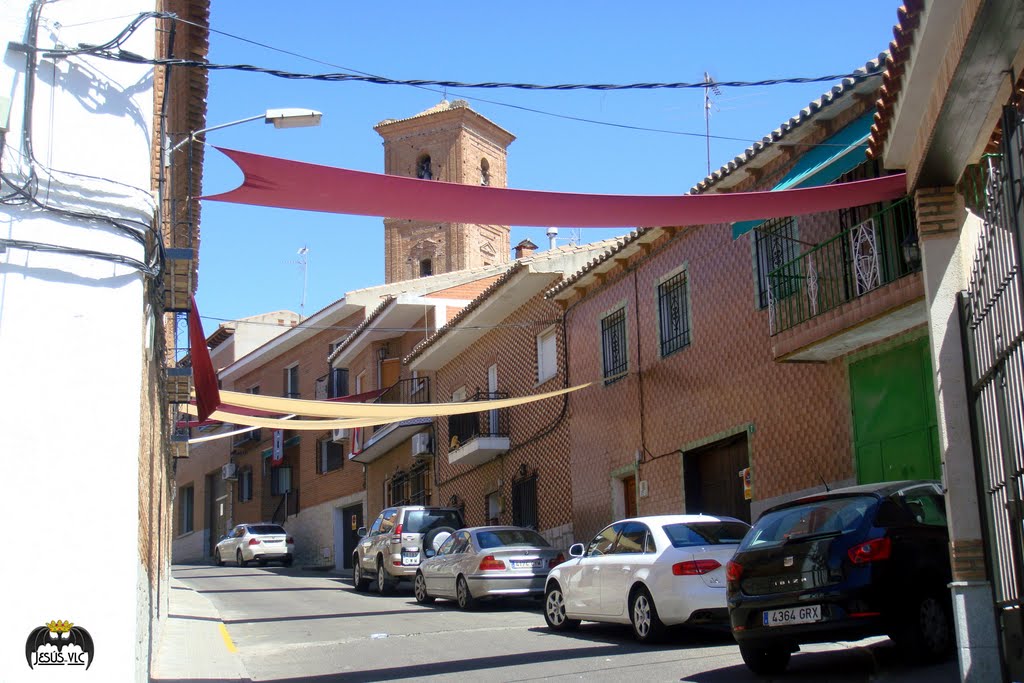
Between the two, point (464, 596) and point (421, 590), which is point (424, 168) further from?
point (464, 596)

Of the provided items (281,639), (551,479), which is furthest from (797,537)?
(551,479)

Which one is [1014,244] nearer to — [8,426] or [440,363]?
[8,426]

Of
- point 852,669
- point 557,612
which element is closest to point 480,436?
point 557,612

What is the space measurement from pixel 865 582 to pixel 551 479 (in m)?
15.5

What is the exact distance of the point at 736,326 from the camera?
56.4 feet

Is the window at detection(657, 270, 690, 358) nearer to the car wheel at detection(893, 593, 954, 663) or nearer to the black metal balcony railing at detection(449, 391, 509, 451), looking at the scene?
the black metal balcony railing at detection(449, 391, 509, 451)

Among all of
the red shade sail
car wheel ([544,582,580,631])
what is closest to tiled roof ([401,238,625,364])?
car wheel ([544,582,580,631])

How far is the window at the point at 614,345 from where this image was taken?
2109cm

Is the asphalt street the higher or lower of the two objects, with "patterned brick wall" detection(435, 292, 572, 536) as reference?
lower

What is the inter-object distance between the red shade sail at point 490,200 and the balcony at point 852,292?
7.47ft

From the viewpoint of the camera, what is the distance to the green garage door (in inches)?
515

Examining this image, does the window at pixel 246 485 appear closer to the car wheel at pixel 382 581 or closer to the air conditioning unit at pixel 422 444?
the air conditioning unit at pixel 422 444

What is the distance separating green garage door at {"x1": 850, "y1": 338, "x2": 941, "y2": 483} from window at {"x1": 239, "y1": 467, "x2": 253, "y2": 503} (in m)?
36.7

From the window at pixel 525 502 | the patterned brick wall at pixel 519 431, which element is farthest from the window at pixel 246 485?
the window at pixel 525 502
